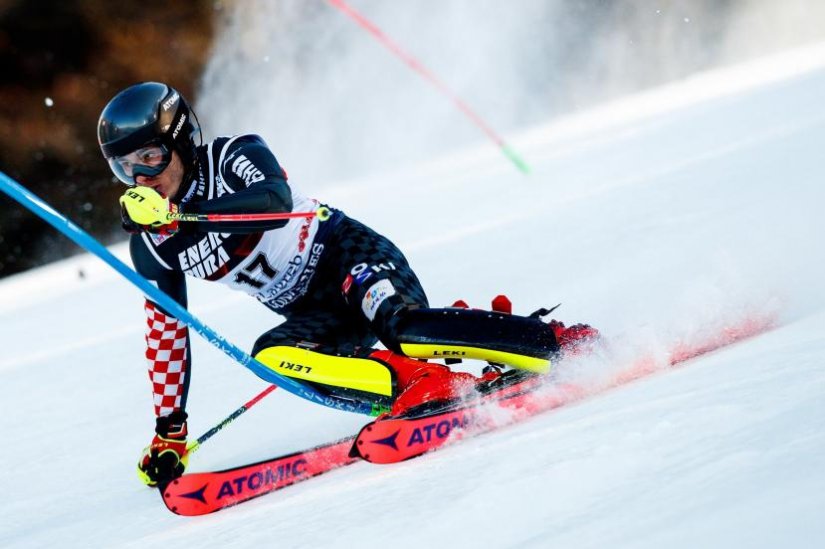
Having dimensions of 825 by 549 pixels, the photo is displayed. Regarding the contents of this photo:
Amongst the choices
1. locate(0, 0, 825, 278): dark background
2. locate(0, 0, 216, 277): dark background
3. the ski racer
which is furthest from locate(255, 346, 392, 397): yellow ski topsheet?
locate(0, 0, 825, 278): dark background

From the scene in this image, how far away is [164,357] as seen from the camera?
10.4 feet

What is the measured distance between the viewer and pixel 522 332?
2.67 meters

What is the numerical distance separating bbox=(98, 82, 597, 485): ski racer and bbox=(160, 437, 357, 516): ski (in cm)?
19

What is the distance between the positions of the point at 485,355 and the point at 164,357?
111 centimetres

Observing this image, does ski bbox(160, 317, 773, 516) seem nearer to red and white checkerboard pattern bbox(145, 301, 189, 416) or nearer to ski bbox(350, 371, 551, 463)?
ski bbox(350, 371, 551, 463)

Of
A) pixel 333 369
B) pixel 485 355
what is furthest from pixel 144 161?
pixel 485 355

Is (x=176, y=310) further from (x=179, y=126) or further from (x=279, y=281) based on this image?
(x=179, y=126)

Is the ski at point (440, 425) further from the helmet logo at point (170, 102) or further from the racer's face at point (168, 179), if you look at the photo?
the helmet logo at point (170, 102)

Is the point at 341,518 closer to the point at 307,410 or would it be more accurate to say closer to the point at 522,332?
the point at 522,332

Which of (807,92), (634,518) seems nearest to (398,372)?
(634,518)

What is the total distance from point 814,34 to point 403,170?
723cm

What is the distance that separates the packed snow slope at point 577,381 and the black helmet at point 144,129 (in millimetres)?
993

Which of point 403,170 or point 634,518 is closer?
point 634,518

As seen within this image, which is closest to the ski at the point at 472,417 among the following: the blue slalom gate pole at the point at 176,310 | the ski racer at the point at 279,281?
the ski racer at the point at 279,281
